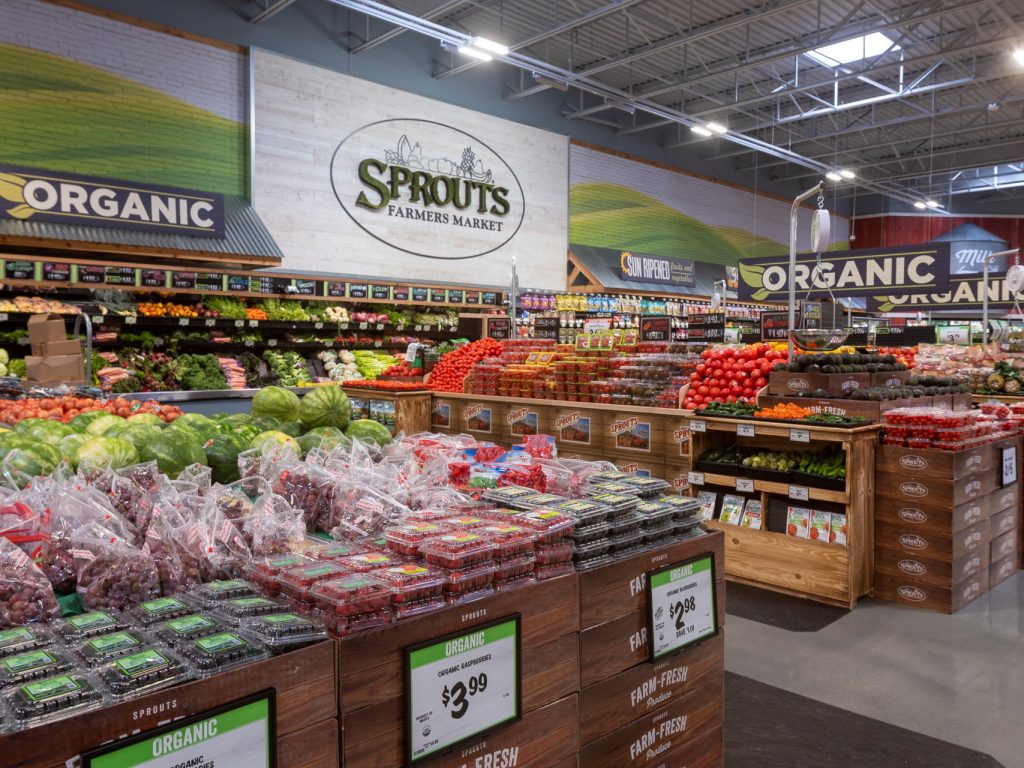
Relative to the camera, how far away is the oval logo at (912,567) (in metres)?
4.23

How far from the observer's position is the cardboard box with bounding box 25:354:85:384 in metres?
5.96

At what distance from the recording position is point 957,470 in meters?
4.14

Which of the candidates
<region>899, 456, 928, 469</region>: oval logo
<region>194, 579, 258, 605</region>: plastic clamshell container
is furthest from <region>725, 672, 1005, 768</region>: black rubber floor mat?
<region>194, 579, 258, 605</region>: plastic clamshell container

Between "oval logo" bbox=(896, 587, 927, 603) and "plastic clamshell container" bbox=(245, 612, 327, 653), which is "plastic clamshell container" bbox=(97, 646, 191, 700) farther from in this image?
"oval logo" bbox=(896, 587, 927, 603)

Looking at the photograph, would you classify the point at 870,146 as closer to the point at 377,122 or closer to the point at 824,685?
the point at 377,122

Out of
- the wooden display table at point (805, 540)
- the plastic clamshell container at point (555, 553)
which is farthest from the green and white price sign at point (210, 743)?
the wooden display table at point (805, 540)

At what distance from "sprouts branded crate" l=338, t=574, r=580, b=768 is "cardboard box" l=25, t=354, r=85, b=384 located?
5648 millimetres

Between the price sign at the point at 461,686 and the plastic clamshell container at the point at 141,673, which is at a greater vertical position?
the plastic clamshell container at the point at 141,673

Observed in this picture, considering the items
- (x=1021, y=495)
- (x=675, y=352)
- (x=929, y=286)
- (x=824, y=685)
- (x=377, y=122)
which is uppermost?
(x=377, y=122)

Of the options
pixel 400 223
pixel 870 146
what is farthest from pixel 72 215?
pixel 870 146

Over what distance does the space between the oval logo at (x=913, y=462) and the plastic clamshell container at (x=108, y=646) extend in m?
4.20

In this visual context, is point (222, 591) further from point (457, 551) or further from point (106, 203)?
point (106, 203)

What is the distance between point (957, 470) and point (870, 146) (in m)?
14.1

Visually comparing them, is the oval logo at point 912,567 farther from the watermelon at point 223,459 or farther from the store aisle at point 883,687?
the watermelon at point 223,459
